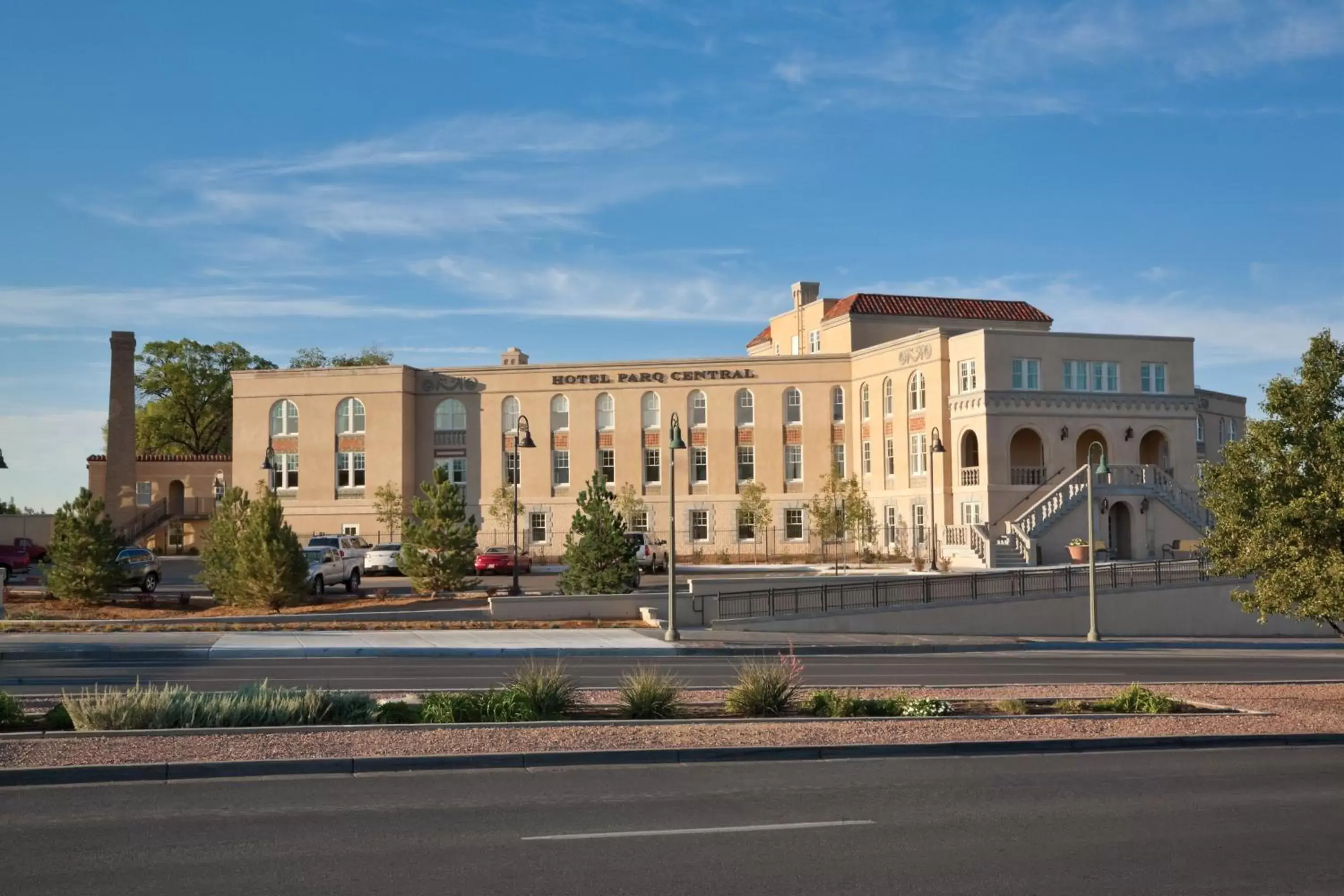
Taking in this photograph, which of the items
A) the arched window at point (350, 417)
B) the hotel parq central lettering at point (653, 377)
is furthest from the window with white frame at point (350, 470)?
the hotel parq central lettering at point (653, 377)

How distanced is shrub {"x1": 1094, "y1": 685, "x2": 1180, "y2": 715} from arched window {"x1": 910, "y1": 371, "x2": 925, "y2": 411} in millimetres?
45065

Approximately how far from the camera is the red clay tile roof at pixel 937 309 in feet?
238

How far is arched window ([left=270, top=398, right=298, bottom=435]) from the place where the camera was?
240ft

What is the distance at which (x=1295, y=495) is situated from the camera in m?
19.3

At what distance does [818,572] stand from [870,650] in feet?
88.3

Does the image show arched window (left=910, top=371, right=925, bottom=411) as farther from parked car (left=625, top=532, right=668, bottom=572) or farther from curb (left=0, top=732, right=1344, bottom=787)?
curb (left=0, top=732, right=1344, bottom=787)

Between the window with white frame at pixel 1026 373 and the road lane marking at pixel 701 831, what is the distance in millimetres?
51073

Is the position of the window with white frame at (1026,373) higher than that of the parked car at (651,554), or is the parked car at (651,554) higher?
A: the window with white frame at (1026,373)

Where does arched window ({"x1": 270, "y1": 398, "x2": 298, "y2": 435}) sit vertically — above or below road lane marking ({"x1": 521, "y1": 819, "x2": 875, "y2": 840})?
above

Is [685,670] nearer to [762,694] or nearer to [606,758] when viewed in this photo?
[762,694]

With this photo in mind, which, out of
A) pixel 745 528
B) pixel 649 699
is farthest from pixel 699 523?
pixel 649 699

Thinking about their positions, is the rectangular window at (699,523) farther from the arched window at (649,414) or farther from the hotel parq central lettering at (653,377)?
the hotel parq central lettering at (653,377)

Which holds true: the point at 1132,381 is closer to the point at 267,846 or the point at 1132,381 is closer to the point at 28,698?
the point at 28,698

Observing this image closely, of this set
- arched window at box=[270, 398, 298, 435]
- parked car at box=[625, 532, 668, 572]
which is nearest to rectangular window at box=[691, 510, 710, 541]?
parked car at box=[625, 532, 668, 572]
